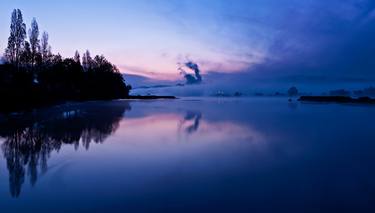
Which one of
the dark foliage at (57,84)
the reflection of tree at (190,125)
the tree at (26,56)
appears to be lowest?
the reflection of tree at (190,125)

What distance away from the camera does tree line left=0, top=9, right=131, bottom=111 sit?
29925 mm

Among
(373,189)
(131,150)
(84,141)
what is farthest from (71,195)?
(84,141)

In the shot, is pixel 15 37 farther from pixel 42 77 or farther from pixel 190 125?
pixel 190 125

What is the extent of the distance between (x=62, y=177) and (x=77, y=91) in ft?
200

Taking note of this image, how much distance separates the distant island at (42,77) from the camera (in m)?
29.6

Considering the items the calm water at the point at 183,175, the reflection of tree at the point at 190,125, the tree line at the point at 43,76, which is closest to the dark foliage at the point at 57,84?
the tree line at the point at 43,76

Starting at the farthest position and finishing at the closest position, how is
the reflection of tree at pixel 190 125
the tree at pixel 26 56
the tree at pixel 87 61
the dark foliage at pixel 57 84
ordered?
the tree at pixel 87 61, the tree at pixel 26 56, the dark foliage at pixel 57 84, the reflection of tree at pixel 190 125

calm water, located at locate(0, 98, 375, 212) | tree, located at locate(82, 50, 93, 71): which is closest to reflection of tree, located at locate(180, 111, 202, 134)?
calm water, located at locate(0, 98, 375, 212)

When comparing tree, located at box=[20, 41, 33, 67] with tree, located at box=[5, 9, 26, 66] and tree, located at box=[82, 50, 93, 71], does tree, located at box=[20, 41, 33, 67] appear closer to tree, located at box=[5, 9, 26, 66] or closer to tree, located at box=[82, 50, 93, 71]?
tree, located at box=[5, 9, 26, 66]

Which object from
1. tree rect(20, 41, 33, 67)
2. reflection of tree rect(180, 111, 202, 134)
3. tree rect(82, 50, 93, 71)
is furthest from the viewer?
tree rect(82, 50, 93, 71)

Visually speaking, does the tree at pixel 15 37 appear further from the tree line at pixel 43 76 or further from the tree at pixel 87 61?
the tree at pixel 87 61

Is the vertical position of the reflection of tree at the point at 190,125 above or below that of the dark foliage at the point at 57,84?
below

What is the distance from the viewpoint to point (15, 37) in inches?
1389

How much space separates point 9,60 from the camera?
35.7 meters
